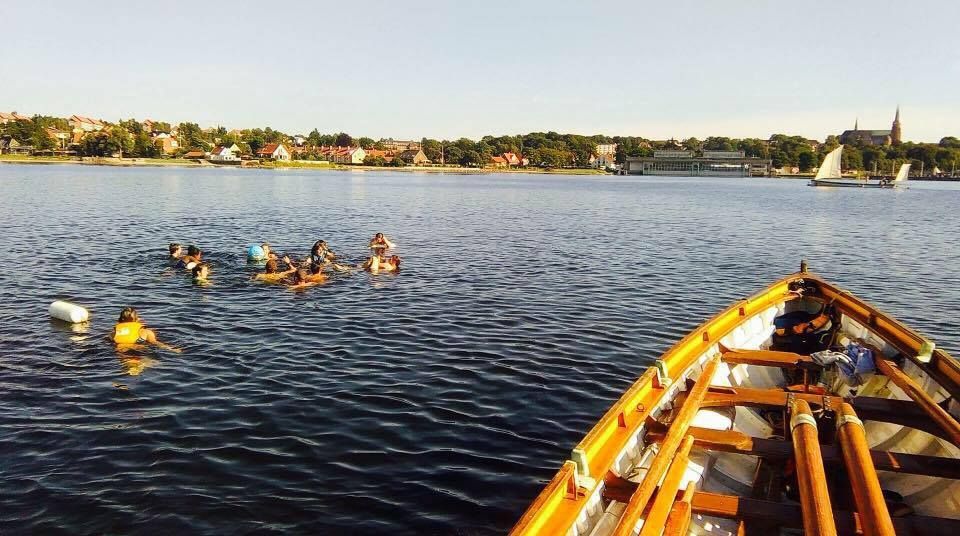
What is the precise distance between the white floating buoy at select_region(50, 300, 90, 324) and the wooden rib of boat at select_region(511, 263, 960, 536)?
16091 millimetres

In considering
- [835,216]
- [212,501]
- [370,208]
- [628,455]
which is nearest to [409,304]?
[212,501]

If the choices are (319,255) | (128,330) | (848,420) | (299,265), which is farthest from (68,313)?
(848,420)

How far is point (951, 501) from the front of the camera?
7.13 metres

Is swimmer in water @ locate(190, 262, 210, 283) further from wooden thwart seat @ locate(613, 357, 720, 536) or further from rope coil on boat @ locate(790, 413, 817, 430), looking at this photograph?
rope coil on boat @ locate(790, 413, 817, 430)

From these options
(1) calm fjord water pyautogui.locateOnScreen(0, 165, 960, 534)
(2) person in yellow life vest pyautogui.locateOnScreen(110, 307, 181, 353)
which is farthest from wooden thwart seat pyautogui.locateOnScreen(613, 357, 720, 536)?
(2) person in yellow life vest pyautogui.locateOnScreen(110, 307, 181, 353)

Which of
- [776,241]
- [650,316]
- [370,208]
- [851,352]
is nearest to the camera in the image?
[851,352]

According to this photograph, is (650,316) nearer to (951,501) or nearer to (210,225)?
(951,501)

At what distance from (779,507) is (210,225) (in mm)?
45475

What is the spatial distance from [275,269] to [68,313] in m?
7.99

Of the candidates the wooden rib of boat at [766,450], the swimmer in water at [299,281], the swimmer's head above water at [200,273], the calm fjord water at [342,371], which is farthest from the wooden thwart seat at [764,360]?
the swimmer's head above water at [200,273]

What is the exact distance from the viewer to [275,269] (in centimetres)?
2466

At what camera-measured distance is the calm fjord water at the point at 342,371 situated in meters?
9.02

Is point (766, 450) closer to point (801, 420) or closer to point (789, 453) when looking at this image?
point (789, 453)

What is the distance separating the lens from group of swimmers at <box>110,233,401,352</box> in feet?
50.6
